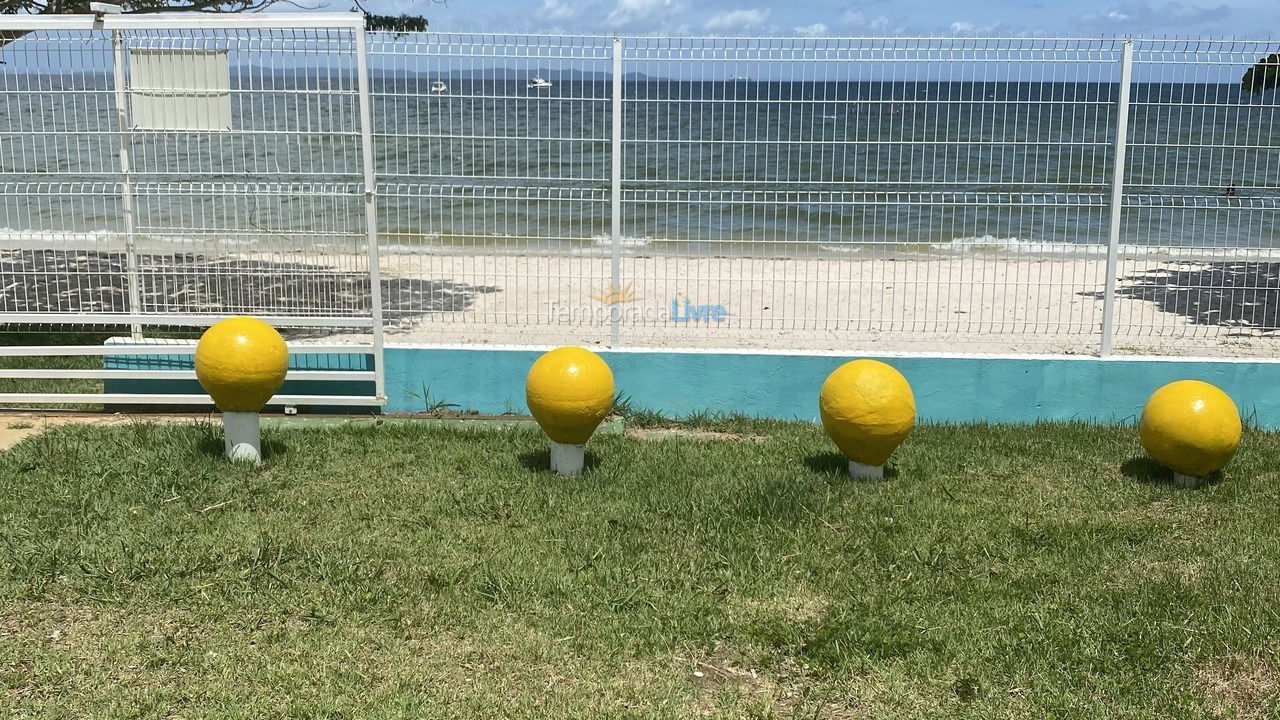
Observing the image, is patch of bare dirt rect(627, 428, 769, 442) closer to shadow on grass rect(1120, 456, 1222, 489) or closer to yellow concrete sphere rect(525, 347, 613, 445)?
yellow concrete sphere rect(525, 347, 613, 445)

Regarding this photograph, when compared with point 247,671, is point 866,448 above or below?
above

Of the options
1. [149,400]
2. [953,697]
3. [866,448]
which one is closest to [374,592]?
[953,697]

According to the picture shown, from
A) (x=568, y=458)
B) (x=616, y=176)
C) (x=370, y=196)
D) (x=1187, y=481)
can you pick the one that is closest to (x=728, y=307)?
(x=616, y=176)

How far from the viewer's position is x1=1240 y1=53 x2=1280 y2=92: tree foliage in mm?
7969

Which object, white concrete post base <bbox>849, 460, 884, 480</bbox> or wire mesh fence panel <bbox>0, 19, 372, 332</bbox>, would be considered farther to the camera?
wire mesh fence panel <bbox>0, 19, 372, 332</bbox>

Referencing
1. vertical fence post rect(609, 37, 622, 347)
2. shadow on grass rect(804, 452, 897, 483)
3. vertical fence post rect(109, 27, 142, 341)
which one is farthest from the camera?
vertical fence post rect(109, 27, 142, 341)

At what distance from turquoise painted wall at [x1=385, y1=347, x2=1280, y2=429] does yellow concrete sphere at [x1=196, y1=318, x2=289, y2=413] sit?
1746 millimetres

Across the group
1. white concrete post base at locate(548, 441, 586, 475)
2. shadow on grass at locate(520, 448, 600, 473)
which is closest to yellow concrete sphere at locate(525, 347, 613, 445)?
white concrete post base at locate(548, 441, 586, 475)

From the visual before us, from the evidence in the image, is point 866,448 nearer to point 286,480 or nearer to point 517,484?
point 517,484

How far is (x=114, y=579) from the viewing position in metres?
5.14

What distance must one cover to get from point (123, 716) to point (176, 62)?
524 cm

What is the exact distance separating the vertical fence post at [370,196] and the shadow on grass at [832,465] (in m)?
3.09

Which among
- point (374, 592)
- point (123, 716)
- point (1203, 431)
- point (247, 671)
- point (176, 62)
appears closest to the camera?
point (123, 716)

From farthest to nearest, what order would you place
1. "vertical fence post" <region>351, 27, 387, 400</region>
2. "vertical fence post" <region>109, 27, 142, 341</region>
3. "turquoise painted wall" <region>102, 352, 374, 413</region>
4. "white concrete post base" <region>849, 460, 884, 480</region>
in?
"turquoise painted wall" <region>102, 352, 374, 413</region>
"vertical fence post" <region>109, 27, 142, 341</region>
"vertical fence post" <region>351, 27, 387, 400</region>
"white concrete post base" <region>849, 460, 884, 480</region>
